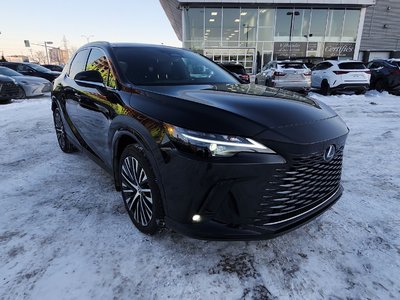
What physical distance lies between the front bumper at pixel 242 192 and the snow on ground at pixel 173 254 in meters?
0.36

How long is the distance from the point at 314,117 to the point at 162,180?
1.23 meters

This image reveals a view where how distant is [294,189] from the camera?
197cm

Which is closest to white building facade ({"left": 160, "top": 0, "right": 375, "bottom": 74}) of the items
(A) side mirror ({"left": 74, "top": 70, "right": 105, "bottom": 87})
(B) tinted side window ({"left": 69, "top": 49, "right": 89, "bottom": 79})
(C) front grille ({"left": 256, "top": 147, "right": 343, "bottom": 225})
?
(B) tinted side window ({"left": 69, "top": 49, "right": 89, "bottom": 79})

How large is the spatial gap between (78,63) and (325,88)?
36.9 ft

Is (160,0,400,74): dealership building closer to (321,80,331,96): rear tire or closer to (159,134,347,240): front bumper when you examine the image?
(321,80,331,96): rear tire

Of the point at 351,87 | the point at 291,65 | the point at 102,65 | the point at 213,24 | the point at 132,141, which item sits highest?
the point at 213,24

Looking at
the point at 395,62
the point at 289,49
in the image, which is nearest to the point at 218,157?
the point at 395,62

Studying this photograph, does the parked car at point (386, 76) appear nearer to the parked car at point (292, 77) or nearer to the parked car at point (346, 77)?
the parked car at point (346, 77)

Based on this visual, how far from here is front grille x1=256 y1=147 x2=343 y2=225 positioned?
190 centimetres

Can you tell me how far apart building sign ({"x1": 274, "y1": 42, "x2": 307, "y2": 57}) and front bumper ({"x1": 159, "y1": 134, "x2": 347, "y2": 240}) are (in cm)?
2603

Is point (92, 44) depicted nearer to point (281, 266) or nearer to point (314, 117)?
point (314, 117)

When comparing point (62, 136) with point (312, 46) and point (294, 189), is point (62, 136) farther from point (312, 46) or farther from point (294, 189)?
point (312, 46)

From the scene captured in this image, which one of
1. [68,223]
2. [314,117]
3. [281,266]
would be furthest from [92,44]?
[281,266]

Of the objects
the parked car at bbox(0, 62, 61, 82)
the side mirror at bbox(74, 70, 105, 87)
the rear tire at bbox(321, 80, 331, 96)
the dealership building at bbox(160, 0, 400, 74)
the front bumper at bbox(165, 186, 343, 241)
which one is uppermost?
the dealership building at bbox(160, 0, 400, 74)
